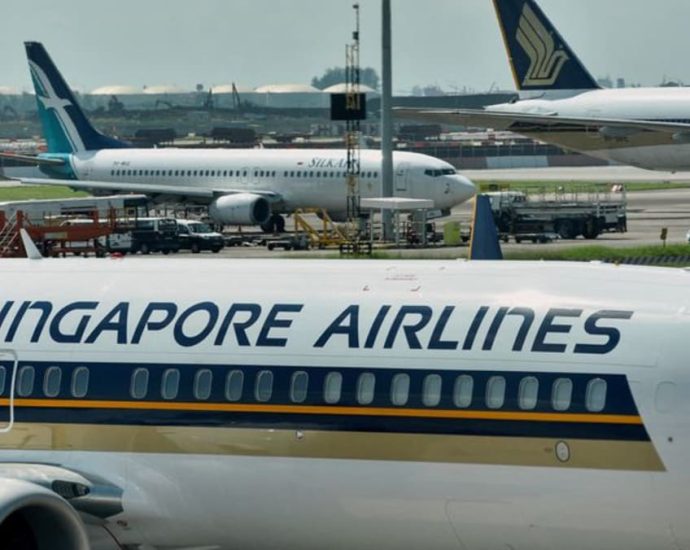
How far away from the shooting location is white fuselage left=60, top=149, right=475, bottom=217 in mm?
76938

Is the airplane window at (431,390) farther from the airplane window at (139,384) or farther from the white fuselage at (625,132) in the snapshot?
the white fuselage at (625,132)

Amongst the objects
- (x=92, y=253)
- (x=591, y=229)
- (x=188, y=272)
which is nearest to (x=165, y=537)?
(x=188, y=272)

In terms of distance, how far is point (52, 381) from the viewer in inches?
631

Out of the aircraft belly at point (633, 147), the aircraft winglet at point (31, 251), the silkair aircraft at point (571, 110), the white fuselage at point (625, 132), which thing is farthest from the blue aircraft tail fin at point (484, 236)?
the aircraft belly at point (633, 147)

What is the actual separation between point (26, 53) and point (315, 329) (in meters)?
74.0

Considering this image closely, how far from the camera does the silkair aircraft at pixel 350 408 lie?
13.8 metres

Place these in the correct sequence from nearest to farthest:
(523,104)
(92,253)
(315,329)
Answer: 1. (315,329)
2. (92,253)
3. (523,104)

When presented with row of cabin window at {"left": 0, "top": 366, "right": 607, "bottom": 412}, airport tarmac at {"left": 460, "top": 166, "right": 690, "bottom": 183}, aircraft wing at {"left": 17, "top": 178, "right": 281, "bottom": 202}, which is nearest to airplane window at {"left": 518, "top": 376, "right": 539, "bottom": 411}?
row of cabin window at {"left": 0, "top": 366, "right": 607, "bottom": 412}

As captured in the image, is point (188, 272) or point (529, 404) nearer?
point (529, 404)

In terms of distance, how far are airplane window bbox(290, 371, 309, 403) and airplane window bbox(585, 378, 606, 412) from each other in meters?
2.54

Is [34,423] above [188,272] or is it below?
below

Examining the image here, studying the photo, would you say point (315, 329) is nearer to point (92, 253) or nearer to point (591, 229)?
point (92, 253)

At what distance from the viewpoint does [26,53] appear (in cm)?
8656

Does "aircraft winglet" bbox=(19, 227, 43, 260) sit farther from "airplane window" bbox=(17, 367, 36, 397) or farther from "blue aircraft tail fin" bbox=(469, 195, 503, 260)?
"blue aircraft tail fin" bbox=(469, 195, 503, 260)
